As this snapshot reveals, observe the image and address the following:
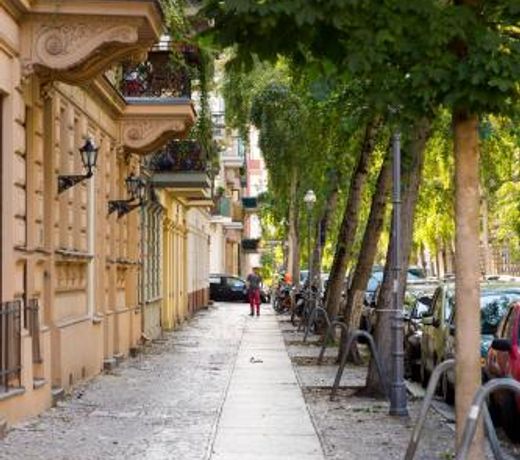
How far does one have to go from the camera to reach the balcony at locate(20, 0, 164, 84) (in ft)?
42.3

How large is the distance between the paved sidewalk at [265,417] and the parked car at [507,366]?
2005 mm

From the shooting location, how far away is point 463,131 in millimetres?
7531

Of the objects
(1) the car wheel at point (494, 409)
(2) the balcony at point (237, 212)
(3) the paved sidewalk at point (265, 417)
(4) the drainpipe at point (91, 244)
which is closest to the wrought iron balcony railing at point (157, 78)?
(4) the drainpipe at point (91, 244)

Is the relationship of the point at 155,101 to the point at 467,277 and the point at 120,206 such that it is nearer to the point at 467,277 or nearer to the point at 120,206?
the point at 120,206

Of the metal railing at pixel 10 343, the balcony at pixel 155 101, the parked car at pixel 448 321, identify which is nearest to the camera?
the metal railing at pixel 10 343

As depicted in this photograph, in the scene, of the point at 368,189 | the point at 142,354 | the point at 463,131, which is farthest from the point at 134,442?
the point at 368,189

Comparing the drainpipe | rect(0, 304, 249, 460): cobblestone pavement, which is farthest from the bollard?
the drainpipe

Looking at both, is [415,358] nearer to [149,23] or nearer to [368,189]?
[149,23]

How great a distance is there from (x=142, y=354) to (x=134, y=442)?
11.7 metres

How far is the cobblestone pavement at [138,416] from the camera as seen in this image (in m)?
10.8

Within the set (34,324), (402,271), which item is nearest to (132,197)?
(402,271)

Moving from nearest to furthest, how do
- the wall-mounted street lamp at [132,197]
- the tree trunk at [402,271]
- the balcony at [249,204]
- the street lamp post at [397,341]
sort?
the street lamp post at [397,341] < the tree trunk at [402,271] < the wall-mounted street lamp at [132,197] < the balcony at [249,204]

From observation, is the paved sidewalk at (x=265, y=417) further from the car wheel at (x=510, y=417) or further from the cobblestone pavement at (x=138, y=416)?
the car wheel at (x=510, y=417)

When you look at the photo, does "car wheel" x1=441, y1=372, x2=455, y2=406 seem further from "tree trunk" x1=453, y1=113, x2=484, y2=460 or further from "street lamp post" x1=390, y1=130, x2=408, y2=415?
"tree trunk" x1=453, y1=113, x2=484, y2=460
